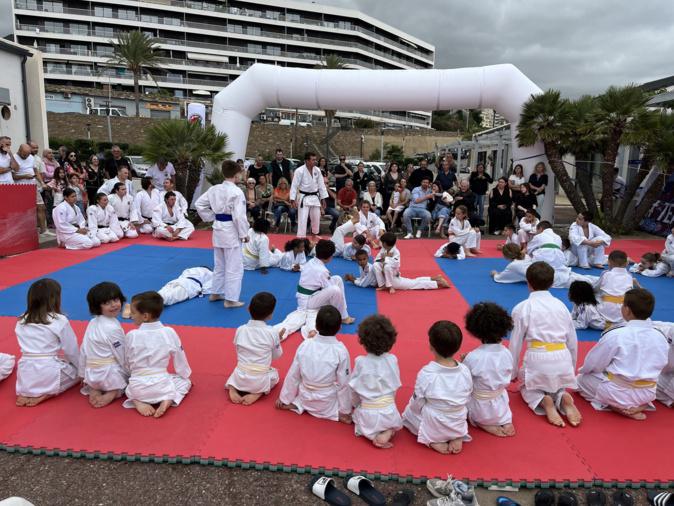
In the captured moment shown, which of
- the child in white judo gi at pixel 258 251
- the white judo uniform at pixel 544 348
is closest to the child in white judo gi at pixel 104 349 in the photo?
the white judo uniform at pixel 544 348

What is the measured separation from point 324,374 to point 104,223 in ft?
25.2

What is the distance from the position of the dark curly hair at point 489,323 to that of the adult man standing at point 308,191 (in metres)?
6.04

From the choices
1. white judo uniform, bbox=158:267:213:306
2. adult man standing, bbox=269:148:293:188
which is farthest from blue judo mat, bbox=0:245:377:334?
adult man standing, bbox=269:148:293:188

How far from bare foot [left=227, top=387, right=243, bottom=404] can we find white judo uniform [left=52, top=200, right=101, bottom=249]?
254 inches

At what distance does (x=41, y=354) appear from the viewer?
340 cm

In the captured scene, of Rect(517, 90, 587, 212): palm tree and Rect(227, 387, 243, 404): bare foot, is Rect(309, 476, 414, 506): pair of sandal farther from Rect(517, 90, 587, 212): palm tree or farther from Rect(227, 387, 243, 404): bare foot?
Rect(517, 90, 587, 212): palm tree

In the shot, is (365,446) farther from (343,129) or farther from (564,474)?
(343,129)

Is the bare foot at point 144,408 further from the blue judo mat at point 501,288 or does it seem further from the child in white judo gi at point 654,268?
the child in white judo gi at point 654,268

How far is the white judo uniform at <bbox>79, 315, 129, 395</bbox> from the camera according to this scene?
3.35m

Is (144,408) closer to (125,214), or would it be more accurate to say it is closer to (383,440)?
(383,440)

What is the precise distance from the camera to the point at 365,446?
2.95m

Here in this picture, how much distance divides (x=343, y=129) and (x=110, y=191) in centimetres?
3550

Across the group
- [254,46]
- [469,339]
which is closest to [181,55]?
[254,46]

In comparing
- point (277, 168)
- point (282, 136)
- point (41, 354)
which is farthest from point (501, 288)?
point (282, 136)
